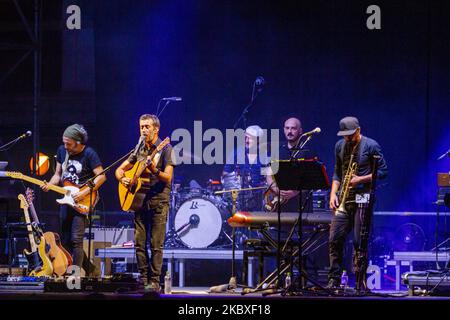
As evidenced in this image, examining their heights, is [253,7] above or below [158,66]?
above

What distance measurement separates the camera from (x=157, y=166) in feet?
30.2

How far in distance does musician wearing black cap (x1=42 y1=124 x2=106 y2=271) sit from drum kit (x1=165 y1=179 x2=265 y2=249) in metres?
2.37

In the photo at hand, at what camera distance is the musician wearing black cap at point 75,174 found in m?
9.80

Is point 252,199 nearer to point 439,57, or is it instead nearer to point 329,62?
point 329,62

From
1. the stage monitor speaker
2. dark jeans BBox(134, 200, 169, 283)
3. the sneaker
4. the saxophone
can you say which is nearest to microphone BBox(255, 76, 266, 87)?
the stage monitor speaker

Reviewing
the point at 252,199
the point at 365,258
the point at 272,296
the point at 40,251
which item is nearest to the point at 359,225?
the point at 365,258

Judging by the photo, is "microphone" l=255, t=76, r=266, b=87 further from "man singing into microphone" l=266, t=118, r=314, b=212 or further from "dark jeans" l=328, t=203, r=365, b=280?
"dark jeans" l=328, t=203, r=365, b=280

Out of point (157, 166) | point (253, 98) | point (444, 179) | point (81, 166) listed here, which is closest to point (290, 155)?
point (157, 166)

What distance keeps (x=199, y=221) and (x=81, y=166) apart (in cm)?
271

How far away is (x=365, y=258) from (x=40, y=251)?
4550 millimetres

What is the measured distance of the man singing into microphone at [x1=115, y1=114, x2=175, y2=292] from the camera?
29.8ft

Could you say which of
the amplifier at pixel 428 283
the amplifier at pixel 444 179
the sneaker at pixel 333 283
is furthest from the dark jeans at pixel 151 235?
the amplifier at pixel 444 179
